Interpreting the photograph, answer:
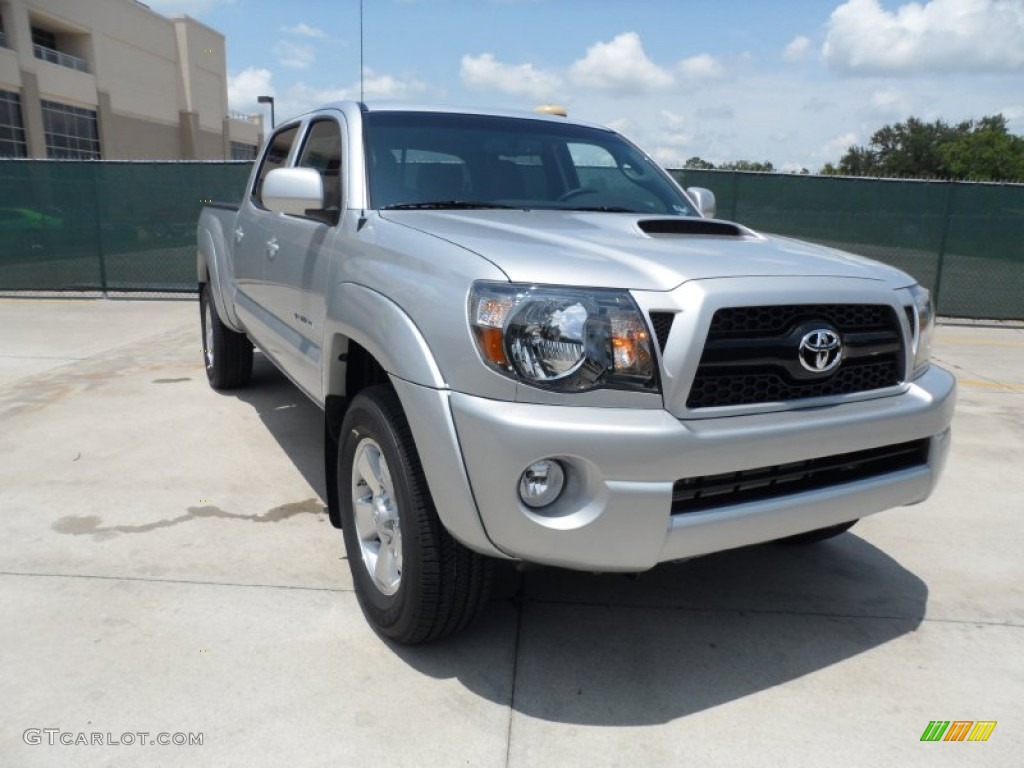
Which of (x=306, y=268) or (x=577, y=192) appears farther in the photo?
(x=577, y=192)

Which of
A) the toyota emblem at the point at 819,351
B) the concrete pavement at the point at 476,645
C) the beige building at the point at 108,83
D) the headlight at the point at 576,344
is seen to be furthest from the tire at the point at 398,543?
the beige building at the point at 108,83

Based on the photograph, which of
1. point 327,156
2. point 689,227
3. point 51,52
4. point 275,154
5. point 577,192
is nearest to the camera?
point 689,227

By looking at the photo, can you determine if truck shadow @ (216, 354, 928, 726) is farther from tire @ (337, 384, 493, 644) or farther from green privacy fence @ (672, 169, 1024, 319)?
green privacy fence @ (672, 169, 1024, 319)

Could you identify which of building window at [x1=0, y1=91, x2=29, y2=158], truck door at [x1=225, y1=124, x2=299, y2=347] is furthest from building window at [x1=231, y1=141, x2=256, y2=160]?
truck door at [x1=225, y1=124, x2=299, y2=347]

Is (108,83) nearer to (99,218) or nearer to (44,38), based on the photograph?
(44,38)

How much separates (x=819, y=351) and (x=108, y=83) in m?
48.0

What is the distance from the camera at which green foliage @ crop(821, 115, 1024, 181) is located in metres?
63.2

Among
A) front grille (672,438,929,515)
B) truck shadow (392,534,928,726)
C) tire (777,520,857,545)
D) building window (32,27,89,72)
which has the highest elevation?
building window (32,27,89,72)

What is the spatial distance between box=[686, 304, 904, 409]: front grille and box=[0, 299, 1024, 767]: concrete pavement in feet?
3.18

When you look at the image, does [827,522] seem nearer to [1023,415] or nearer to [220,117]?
[1023,415]

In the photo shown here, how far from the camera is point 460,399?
88.3 inches

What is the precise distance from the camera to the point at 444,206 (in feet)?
10.6

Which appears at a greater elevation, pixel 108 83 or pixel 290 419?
pixel 108 83

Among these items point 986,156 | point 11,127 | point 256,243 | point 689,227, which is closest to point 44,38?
point 11,127
